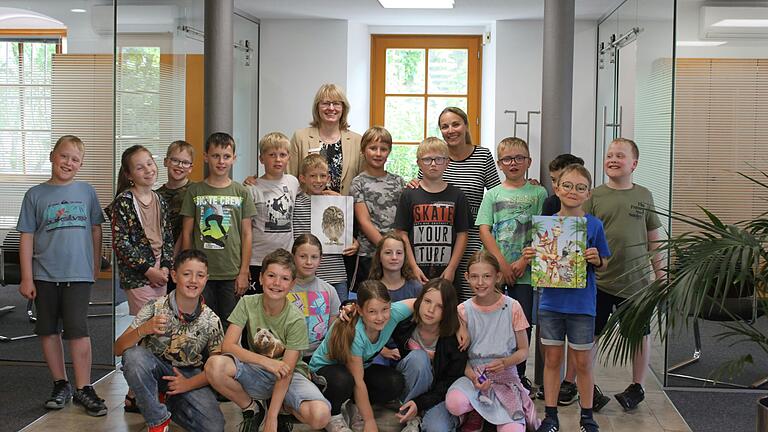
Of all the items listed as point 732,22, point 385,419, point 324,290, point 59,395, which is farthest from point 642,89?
point 59,395

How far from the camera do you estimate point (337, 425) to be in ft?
12.3

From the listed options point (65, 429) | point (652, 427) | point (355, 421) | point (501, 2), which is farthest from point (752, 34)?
point (65, 429)

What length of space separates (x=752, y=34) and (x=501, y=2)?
2.16 m

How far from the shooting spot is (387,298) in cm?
383

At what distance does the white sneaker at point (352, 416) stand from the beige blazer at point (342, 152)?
1.15 meters

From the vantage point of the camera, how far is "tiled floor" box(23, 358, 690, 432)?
391 centimetres

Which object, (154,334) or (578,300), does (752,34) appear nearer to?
(578,300)

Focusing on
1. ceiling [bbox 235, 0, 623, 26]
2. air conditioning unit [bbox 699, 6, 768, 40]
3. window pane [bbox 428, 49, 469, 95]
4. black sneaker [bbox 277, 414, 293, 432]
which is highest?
ceiling [bbox 235, 0, 623, 26]

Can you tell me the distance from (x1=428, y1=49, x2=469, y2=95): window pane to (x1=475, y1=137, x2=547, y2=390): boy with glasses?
4840 mm

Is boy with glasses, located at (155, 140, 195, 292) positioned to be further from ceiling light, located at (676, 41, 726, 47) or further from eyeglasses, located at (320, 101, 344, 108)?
ceiling light, located at (676, 41, 726, 47)

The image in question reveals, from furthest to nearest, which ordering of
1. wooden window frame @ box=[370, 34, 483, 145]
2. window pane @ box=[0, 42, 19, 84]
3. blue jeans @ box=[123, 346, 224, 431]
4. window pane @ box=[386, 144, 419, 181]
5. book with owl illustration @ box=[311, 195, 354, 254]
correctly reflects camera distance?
window pane @ box=[386, 144, 419, 181] → wooden window frame @ box=[370, 34, 483, 145] → window pane @ box=[0, 42, 19, 84] → book with owl illustration @ box=[311, 195, 354, 254] → blue jeans @ box=[123, 346, 224, 431]

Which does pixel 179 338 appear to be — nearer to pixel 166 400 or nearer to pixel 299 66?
pixel 166 400

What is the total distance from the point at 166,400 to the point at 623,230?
85.3 inches

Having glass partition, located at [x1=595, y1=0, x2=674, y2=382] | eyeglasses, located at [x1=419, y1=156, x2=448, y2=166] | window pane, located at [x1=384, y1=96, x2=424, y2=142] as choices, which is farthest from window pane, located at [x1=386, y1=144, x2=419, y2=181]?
eyeglasses, located at [x1=419, y1=156, x2=448, y2=166]
